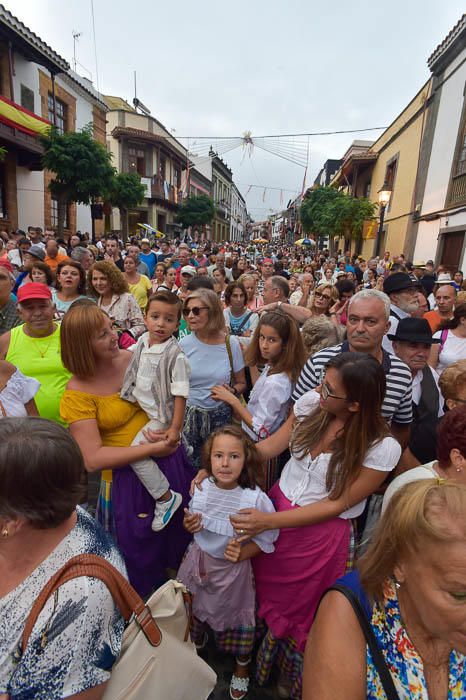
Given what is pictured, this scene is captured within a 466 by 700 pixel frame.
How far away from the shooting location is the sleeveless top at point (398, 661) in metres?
1.02

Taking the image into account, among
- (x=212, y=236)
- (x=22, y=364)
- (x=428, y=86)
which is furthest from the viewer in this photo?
(x=212, y=236)

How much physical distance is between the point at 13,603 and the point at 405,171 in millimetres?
19306

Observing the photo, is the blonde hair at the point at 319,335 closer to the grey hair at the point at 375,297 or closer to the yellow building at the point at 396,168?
the grey hair at the point at 375,297

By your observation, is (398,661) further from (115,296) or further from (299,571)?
(115,296)

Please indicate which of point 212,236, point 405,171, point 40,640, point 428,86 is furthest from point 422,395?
point 212,236

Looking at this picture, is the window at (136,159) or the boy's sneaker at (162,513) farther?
the window at (136,159)

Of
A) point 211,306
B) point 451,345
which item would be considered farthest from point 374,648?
point 451,345

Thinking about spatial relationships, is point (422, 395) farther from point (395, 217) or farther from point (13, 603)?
point (395, 217)

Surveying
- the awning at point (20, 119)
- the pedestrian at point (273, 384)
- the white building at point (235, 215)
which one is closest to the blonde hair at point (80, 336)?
the pedestrian at point (273, 384)

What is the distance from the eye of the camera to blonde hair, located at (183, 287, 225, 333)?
2977 mm

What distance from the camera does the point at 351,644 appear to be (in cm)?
107

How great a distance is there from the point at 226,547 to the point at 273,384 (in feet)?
3.49

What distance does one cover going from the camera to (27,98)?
50.8 ft

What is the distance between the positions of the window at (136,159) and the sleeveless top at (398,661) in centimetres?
3561
